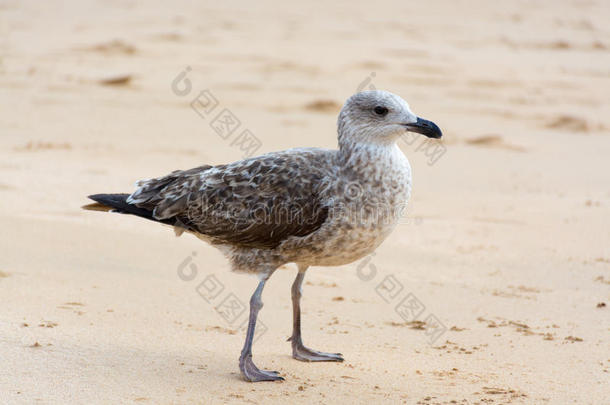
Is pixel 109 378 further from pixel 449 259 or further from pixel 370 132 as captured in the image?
pixel 449 259

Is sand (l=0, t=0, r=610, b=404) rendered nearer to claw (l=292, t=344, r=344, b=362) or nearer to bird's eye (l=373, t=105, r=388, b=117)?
claw (l=292, t=344, r=344, b=362)

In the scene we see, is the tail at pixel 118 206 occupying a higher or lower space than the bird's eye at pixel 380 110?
lower

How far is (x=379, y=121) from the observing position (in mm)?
4609

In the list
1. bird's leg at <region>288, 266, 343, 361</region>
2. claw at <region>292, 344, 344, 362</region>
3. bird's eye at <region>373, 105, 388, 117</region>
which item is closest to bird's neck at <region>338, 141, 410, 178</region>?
bird's eye at <region>373, 105, 388, 117</region>

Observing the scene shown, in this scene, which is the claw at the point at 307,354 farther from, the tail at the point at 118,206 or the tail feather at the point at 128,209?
the tail at the point at 118,206

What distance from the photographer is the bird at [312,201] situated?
450 centimetres

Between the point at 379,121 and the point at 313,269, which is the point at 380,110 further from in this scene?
the point at 313,269

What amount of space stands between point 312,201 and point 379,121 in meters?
0.59

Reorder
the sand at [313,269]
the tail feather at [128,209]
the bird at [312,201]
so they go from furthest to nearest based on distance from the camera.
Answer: the tail feather at [128,209], the sand at [313,269], the bird at [312,201]

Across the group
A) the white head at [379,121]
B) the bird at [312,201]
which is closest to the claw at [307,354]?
the bird at [312,201]

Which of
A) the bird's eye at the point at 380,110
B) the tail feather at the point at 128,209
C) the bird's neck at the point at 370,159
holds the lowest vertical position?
the tail feather at the point at 128,209

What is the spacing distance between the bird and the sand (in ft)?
2.21

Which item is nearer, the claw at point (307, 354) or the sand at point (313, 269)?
the sand at point (313, 269)

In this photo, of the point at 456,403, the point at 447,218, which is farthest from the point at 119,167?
the point at 456,403
